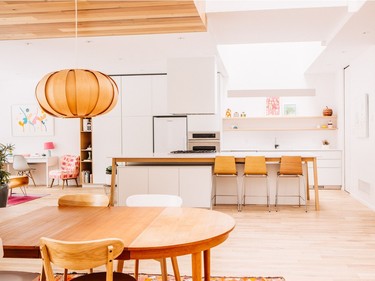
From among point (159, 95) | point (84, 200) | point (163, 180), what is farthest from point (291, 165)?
point (159, 95)

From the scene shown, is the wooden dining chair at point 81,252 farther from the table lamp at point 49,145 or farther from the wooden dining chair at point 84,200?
the table lamp at point 49,145

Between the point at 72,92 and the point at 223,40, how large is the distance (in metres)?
4.10

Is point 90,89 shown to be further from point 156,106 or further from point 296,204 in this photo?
point 156,106

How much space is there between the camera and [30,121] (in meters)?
10.1

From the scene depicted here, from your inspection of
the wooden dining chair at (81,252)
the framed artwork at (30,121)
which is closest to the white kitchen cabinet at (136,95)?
the framed artwork at (30,121)

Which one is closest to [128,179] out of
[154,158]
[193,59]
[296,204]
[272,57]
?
[154,158]

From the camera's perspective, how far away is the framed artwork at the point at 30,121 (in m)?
10.1

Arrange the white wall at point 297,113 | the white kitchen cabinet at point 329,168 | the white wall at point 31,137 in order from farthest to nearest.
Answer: the white wall at point 31,137
the white wall at point 297,113
the white kitchen cabinet at point 329,168

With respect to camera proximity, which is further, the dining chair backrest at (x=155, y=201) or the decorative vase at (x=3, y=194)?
the decorative vase at (x=3, y=194)

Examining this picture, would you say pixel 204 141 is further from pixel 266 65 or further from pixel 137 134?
pixel 266 65

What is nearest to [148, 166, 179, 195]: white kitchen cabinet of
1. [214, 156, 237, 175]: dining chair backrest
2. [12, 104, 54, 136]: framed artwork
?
[214, 156, 237, 175]: dining chair backrest

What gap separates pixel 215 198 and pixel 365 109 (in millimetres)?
2932

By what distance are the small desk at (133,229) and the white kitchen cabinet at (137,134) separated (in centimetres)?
604

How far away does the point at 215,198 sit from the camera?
22.6 feet
